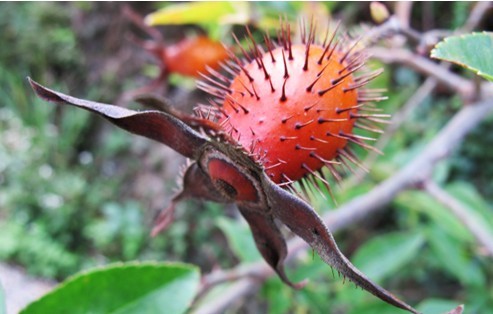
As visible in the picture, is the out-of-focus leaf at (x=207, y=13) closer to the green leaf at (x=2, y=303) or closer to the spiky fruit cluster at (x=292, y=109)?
the spiky fruit cluster at (x=292, y=109)

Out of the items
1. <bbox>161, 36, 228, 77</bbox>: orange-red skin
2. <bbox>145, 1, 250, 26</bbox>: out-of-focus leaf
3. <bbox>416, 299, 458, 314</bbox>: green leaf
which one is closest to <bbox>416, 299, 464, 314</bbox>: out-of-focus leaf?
<bbox>416, 299, 458, 314</bbox>: green leaf

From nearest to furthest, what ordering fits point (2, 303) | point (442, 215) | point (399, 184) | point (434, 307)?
point (2, 303)
point (434, 307)
point (399, 184)
point (442, 215)

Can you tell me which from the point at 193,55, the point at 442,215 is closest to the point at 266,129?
the point at 442,215

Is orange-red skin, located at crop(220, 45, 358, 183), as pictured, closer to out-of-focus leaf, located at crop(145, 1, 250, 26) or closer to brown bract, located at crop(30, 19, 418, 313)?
brown bract, located at crop(30, 19, 418, 313)

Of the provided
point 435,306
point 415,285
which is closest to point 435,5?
point 415,285

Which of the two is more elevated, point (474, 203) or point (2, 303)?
point (2, 303)

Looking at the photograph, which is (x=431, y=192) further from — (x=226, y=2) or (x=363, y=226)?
(x=363, y=226)

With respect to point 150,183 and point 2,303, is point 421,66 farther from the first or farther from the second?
point 150,183

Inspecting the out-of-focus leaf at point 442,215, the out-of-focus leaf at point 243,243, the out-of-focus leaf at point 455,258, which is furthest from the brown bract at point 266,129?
the out-of-focus leaf at point 455,258
